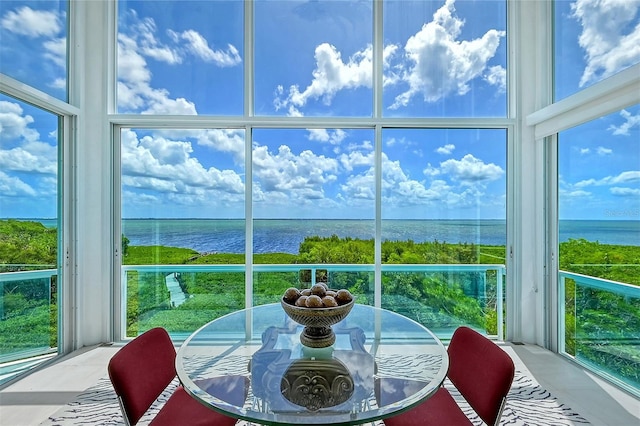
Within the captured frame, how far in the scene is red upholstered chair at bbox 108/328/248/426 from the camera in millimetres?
1280

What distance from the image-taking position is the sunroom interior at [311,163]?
307 cm

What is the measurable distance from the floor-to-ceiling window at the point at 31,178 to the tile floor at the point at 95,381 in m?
0.26

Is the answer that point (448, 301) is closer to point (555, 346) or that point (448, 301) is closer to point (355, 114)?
point (555, 346)

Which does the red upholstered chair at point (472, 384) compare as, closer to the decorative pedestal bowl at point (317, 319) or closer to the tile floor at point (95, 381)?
the decorative pedestal bowl at point (317, 319)

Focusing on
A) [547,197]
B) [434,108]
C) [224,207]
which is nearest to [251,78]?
[224,207]

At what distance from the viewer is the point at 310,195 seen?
3.22 meters

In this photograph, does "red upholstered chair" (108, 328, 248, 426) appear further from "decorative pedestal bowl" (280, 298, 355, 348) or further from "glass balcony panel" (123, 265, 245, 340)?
"glass balcony panel" (123, 265, 245, 340)

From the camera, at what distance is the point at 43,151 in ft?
8.87

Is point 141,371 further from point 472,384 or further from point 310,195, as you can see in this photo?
point 310,195

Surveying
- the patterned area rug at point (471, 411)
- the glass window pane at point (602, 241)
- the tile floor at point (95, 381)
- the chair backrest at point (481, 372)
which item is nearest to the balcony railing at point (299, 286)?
the tile floor at point (95, 381)

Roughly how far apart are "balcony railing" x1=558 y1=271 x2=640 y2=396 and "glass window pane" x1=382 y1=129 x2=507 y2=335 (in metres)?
0.57

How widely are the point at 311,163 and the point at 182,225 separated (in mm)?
1494

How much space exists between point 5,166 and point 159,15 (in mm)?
1981

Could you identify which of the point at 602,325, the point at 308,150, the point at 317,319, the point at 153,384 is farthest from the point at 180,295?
the point at 602,325
